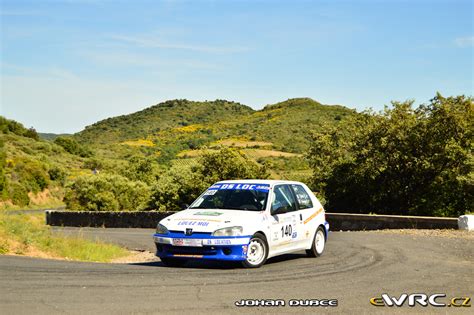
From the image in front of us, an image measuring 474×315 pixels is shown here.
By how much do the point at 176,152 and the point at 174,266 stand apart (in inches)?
3722

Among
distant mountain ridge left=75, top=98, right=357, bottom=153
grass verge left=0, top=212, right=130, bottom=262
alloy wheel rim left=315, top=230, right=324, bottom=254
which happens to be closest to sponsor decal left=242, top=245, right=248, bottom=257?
alloy wheel rim left=315, top=230, right=324, bottom=254

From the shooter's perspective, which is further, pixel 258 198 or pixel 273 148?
pixel 273 148

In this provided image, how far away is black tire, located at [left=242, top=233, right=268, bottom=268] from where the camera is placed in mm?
12123

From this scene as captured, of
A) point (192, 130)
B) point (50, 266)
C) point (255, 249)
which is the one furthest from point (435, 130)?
point (192, 130)

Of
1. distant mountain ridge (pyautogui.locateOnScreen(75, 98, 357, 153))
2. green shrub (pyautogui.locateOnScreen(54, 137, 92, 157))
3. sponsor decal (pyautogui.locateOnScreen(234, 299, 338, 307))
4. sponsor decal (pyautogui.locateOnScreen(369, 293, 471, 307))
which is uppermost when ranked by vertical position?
distant mountain ridge (pyautogui.locateOnScreen(75, 98, 357, 153))

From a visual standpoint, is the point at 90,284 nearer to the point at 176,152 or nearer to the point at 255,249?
the point at 255,249

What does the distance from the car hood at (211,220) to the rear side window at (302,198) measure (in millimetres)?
1601

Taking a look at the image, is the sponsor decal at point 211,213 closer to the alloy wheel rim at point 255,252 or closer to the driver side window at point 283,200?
the alloy wheel rim at point 255,252

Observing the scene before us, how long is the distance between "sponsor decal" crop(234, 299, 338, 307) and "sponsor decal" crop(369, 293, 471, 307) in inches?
24.9

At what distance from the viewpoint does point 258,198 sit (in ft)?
43.5

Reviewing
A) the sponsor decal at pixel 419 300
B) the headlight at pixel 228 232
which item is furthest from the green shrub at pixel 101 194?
the sponsor decal at pixel 419 300

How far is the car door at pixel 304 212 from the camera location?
545 inches

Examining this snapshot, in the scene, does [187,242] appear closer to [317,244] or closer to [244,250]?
[244,250]

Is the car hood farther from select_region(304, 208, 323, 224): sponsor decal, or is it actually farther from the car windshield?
select_region(304, 208, 323, 224): sponsor decal
